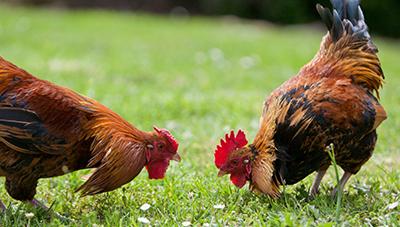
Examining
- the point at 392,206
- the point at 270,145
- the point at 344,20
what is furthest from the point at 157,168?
the point at 344,20

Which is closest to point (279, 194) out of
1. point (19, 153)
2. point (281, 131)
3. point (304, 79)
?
point (281, 131)

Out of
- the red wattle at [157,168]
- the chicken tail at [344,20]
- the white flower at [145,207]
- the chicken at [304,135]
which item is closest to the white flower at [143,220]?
the white flower at [145,207]

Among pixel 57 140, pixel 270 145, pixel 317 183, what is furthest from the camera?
pixel 317 183

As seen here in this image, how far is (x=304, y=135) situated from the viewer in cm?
432

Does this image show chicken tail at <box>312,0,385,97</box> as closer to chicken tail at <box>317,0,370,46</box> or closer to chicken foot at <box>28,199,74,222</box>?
chicken tail at <box>317,0,370,46</box>

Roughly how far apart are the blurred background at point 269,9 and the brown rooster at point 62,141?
17159mm

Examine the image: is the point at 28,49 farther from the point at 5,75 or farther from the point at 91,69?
the point at 5,75

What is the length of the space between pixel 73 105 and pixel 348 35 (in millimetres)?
2309

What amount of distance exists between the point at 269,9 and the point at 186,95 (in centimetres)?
1352

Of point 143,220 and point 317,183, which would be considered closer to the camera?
point 143,220

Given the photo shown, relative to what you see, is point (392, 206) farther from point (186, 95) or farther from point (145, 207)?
point (186, 95)

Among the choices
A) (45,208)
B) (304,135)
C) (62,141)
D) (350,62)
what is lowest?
Answer: (45,208)

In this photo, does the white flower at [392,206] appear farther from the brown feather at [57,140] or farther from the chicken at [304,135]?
the brown feather at [57,140]

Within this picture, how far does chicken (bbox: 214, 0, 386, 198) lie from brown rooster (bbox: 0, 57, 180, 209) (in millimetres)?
545
